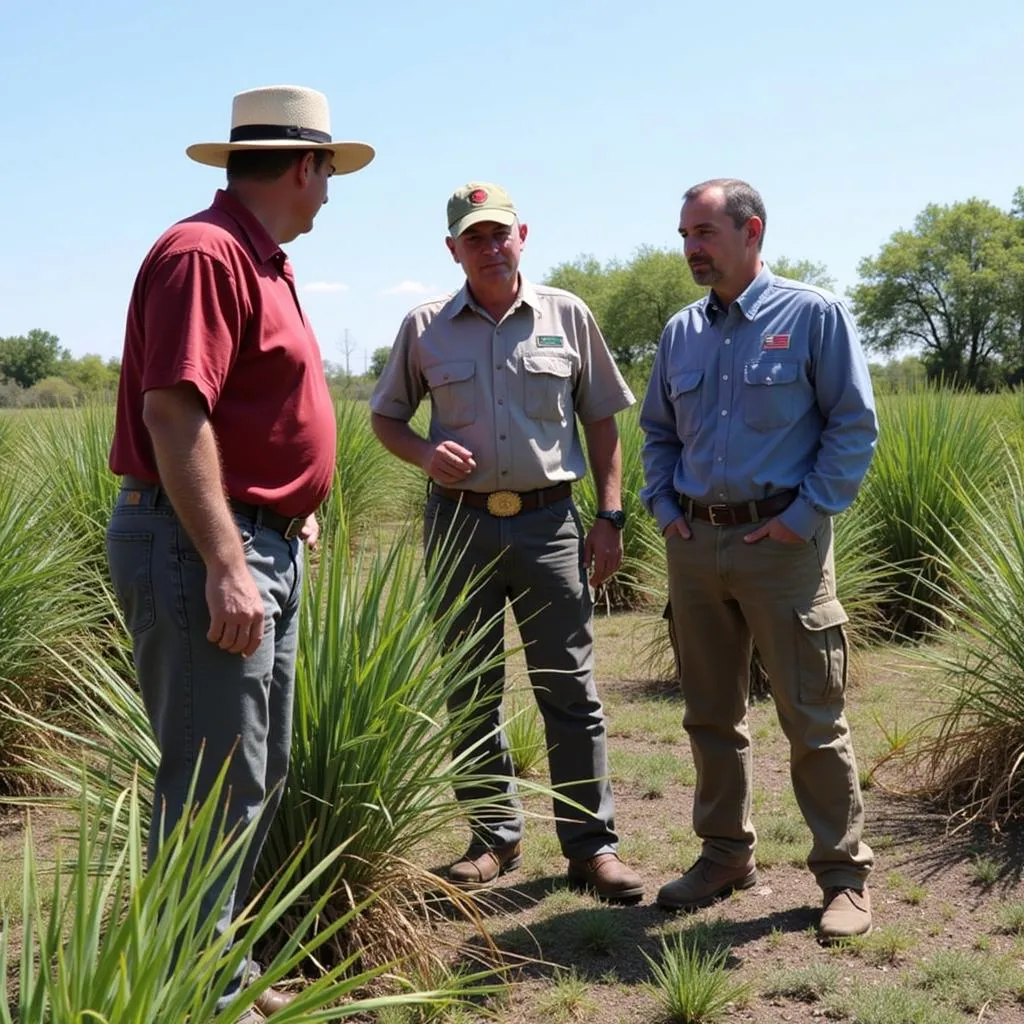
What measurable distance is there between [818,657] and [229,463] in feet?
6.00

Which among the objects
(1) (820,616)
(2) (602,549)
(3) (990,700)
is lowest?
(3) (990,700)

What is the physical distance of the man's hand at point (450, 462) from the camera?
3.98 m

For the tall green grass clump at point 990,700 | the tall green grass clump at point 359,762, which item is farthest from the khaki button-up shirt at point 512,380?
the tall green grass clump at point 990,700

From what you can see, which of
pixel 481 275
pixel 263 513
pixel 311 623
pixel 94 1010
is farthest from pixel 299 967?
pixel 481 275

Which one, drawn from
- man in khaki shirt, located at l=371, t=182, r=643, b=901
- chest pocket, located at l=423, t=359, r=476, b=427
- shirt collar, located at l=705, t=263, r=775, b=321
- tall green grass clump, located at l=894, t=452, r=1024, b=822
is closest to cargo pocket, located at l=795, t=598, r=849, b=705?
man in khaki shirt, located at l=371, t=182, r=643, b=901

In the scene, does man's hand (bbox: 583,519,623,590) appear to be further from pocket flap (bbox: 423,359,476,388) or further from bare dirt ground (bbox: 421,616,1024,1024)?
bare dirt ground (bbox: 421,616,1024,1024)

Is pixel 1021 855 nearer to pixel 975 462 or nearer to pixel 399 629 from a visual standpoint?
pixel 399 629

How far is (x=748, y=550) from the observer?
3664mm

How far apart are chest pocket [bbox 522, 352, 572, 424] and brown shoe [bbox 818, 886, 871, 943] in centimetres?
169

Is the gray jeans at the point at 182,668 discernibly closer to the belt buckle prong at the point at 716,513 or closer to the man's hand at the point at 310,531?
the man's hand at the point at 310,531

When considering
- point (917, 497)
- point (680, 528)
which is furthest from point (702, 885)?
point (917, 497)

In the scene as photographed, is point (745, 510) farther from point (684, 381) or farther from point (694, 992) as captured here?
point (694, 992)

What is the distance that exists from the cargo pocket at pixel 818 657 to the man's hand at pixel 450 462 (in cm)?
111

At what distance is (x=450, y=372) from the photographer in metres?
4.14
